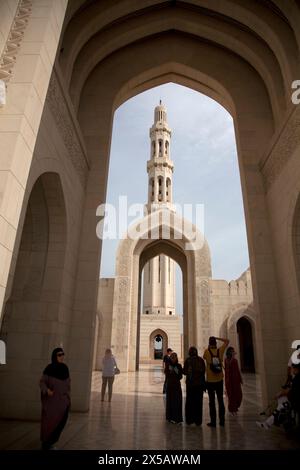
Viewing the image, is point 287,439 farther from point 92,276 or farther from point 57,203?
point 57,203

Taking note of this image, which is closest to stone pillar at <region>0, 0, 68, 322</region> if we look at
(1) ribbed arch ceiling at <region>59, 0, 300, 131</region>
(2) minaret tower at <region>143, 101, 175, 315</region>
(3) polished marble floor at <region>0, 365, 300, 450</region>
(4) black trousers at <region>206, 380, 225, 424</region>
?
(3) polished marble floor at <region>0, 365, 300, 450</region>

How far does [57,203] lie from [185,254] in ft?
36.3

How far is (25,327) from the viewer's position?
15.6 ft

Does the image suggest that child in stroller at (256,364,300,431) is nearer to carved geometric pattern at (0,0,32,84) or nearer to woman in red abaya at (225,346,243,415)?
woman in red abaya at (225,346,243,415)

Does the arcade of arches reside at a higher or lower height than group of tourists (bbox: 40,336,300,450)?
higher

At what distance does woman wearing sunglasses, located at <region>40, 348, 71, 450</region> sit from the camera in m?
3.10

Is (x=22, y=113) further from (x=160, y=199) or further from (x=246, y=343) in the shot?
(x=160, y=199)

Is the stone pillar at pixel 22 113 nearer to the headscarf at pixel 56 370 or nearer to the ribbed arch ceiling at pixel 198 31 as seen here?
the headscarf at pixel 56 370

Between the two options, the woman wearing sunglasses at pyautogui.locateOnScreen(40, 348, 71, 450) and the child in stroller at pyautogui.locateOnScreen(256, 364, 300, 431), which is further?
the child in stroller at pyautogui.locateOnScreen(256, 364, 300, 431)

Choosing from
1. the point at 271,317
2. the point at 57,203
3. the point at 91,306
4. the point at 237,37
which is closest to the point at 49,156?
the point at 57,203

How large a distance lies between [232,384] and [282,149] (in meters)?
4.16

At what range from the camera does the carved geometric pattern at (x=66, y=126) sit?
4484mm

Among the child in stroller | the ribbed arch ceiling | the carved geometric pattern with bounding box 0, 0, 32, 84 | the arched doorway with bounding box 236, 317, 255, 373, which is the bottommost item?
the child in stroller

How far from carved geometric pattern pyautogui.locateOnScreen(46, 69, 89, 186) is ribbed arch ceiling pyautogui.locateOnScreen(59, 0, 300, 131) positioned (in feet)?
3.66
